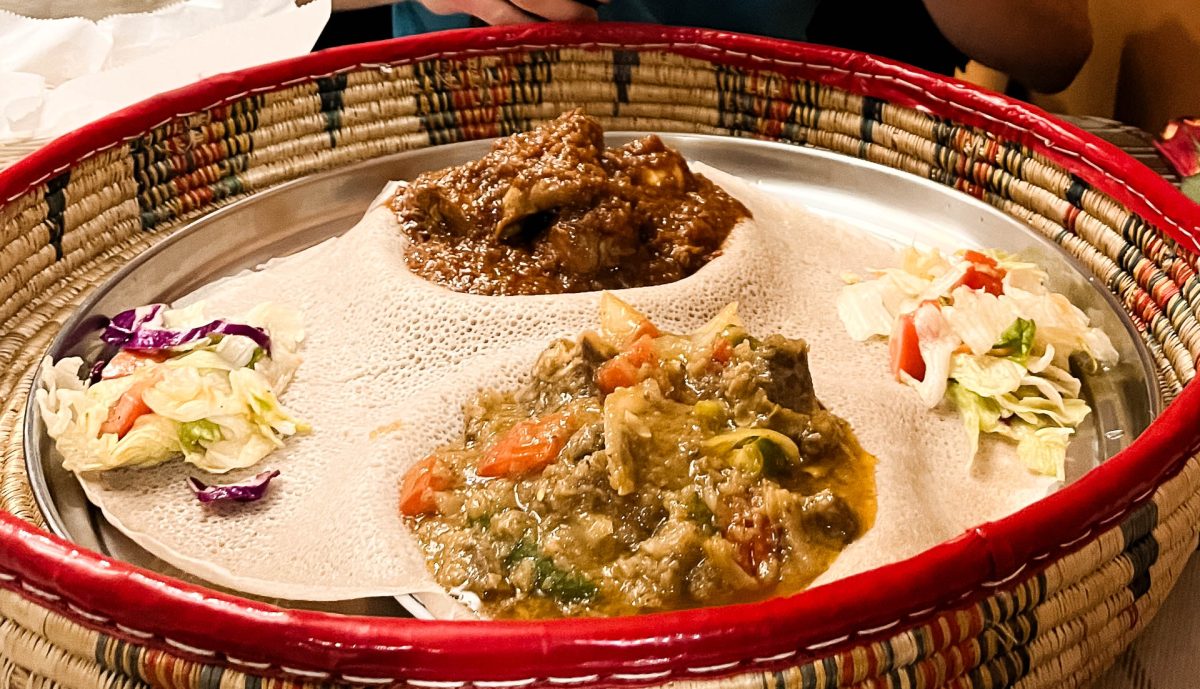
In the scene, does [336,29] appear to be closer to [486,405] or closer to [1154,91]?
[486,405]

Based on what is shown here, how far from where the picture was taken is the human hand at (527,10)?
2.69 meters

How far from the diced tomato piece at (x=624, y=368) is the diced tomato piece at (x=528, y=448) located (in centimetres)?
9

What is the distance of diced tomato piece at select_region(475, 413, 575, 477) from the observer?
1579 mm

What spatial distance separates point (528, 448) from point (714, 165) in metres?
1.19

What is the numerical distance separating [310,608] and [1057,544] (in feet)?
3.20

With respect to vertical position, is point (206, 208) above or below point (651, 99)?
below

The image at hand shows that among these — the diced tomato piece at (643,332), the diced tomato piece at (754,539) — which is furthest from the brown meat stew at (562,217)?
the diced tomato piece at (754,539)

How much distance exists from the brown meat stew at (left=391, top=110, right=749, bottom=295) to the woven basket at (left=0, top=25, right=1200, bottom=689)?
0.41m

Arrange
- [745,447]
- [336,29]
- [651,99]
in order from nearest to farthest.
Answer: [745,447], [651,99], [336,29]

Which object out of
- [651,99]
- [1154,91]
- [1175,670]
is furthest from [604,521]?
[1154,91]

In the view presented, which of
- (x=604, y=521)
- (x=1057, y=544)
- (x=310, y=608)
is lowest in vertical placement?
(x=310, y=608)

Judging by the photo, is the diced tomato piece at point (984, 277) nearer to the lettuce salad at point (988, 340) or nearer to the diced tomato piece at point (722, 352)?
the lettuce salad at point (988, 340)

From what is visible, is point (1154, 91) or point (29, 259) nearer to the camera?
point (29, 259)

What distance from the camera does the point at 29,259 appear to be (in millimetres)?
2020
